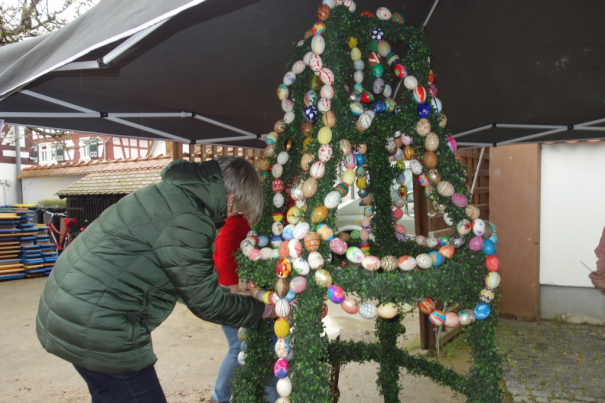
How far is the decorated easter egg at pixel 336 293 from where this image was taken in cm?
148

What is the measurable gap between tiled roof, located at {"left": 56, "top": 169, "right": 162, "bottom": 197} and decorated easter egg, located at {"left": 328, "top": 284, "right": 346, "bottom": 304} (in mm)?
7607

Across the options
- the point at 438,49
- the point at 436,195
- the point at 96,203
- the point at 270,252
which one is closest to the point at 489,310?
the point at 436,195

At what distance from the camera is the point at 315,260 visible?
1.48 metres

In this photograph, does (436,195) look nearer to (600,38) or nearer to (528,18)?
(528,18)

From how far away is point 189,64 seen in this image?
2.08 meters

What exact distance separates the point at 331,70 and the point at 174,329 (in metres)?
4.21

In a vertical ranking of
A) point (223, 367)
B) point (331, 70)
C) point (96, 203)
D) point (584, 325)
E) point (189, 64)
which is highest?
point (189, 64)

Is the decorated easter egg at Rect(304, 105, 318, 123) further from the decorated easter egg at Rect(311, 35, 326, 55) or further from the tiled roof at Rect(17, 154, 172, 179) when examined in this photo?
the tiled roof at Rect(17, 154, 172, 179)

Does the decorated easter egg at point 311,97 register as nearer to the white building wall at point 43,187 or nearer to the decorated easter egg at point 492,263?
the decorated easter egg at point 492,263

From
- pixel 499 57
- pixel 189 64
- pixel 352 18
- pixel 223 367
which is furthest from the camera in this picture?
pixel 223 367

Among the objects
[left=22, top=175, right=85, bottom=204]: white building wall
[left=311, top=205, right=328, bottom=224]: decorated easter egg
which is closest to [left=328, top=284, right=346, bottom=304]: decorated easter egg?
[left=311, top=205, right=328, bottom=224]: decorated easter egg

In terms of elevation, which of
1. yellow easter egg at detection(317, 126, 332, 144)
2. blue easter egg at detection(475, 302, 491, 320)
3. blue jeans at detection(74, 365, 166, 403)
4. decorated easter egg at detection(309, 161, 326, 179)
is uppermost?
yellow easter egg at detection(317, 126, 332, 144)

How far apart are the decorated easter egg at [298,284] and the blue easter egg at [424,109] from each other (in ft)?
2.73

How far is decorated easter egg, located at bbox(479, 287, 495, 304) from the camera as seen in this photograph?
65.2 inches
